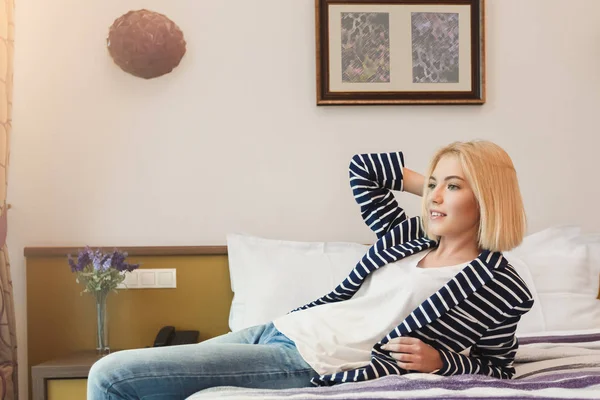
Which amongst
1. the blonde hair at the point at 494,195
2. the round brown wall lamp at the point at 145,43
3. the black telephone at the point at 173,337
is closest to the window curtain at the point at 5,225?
the round brown wall lamp at the point at 145,43

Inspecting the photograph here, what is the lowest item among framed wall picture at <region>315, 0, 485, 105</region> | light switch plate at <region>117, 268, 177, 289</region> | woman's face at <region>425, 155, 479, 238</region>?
light switch plate at <region>117, 268, 177, 289</region>

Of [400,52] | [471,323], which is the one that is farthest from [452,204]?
[400,52]

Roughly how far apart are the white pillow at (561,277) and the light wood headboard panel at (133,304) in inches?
42.2

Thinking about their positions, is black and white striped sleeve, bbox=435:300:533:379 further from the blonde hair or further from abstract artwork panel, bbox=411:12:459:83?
abstract artwork panel, bbox=411:12:459:83

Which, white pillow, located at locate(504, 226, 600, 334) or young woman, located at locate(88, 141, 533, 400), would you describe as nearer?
young woman, located at locate(88, 141, 533, 400)

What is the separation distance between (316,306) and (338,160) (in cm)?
102

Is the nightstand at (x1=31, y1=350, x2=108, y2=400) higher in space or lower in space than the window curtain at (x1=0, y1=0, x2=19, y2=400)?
lower

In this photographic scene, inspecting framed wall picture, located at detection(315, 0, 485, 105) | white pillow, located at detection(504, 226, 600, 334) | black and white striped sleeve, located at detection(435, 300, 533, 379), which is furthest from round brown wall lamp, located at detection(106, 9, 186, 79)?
black and white striped sleeve, located at detection(435, 300, 533, 379)

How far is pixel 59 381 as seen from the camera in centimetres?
235

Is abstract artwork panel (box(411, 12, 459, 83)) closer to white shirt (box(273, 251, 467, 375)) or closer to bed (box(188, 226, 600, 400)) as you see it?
bed (box(188, 226, 600, 400))

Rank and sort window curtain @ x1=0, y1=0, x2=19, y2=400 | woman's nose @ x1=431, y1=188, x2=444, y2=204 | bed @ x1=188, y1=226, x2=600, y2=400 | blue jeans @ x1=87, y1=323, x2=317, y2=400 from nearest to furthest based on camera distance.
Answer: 1. blue jeans @ x1=87, y1=323, x2=317, y2=400
2. woman's nose @ x1=431, y1=188, x2=444, y2=204
3. bed @ x1=188, y1=226, x2=600, y2=400
4. window curtain @ x1=0, y1=0, x2=19, y2=400

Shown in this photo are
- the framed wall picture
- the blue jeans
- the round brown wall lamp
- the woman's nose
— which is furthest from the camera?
the framed wall picture

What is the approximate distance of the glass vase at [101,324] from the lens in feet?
8.52

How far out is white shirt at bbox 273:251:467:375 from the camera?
5.70ft
